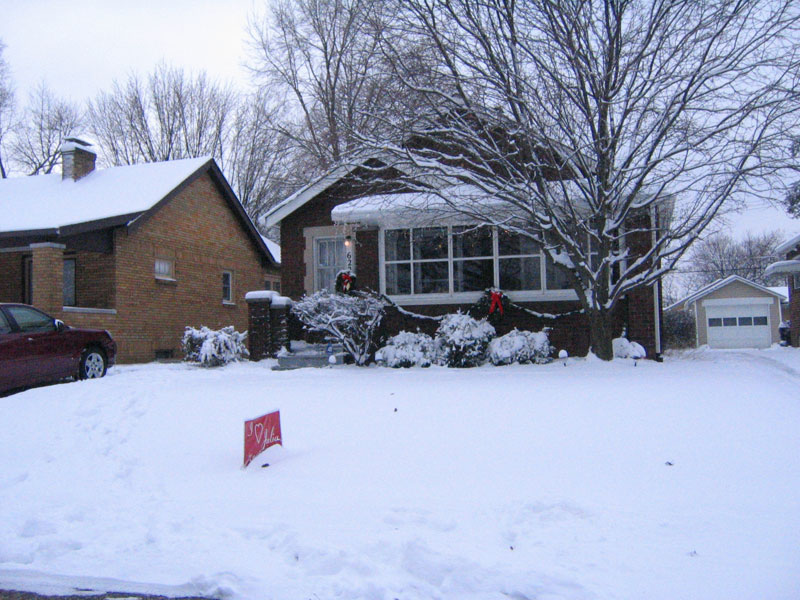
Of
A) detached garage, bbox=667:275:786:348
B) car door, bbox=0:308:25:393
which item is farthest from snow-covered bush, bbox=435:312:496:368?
detached garage, bbox=667:275:786:348

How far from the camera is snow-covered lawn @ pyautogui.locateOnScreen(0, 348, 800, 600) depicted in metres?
3.49

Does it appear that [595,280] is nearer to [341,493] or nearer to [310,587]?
[341,493]

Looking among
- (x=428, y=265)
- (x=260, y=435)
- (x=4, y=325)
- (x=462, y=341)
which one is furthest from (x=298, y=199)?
(x=260, y=435)

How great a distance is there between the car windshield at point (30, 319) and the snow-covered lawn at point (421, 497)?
306 cm

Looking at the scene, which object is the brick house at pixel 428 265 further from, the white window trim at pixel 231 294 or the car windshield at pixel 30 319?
the white window trim at pixel 231 294

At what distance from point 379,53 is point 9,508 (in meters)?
8.73

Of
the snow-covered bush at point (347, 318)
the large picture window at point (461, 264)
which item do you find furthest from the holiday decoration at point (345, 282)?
the snow-covered bush at point (347, 318)

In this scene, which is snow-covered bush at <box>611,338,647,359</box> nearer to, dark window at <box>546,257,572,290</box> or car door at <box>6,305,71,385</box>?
dark window at <box>546,257,572,290</box>

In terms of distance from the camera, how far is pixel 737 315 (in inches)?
1382

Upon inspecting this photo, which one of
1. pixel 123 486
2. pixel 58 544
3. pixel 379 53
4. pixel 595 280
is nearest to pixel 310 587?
pixel 58 544

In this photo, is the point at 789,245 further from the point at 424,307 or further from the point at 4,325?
A: the point at 4,325

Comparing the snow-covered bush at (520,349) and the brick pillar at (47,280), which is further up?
the brick pillar at (47,280)

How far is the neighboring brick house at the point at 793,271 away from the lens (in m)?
22.4

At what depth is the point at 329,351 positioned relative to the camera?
13.0 m
